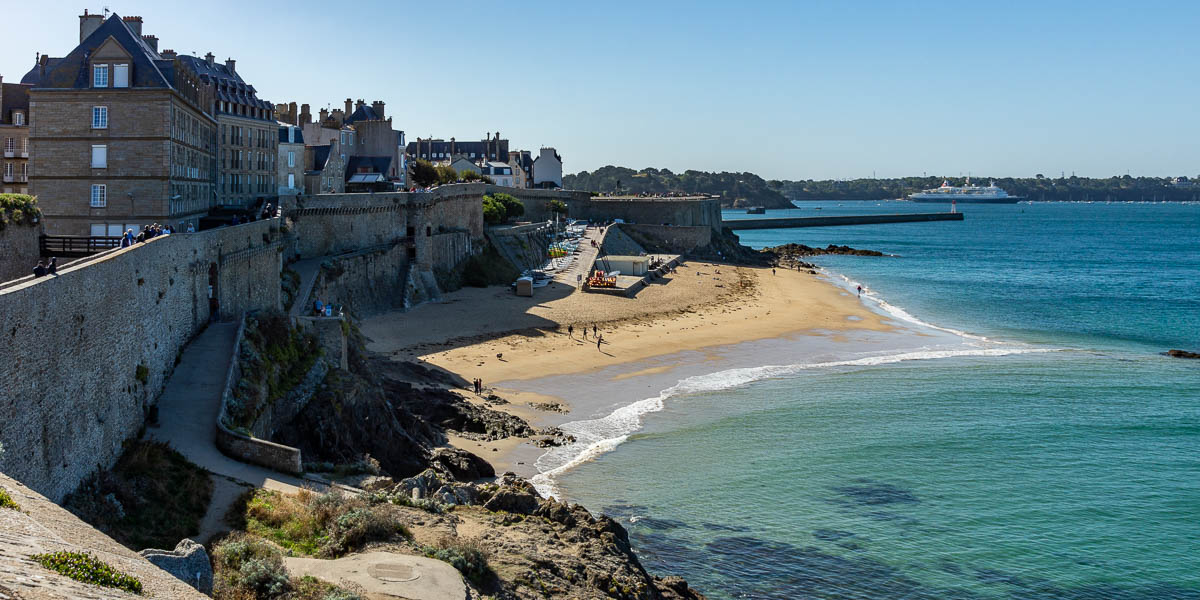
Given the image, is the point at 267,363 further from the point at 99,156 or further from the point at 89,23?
the point at 89,23

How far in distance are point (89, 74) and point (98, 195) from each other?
3.21m

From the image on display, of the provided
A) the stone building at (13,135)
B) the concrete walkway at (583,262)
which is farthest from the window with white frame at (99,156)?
the concrete walkway at (583,262)

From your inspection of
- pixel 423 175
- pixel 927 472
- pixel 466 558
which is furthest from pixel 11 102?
pixel 423 175

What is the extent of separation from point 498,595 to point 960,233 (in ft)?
473

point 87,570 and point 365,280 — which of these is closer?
point 87,570

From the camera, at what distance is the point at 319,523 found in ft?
53.8

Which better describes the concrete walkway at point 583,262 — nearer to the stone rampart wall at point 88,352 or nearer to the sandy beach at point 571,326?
the sandy beach at point 571,326

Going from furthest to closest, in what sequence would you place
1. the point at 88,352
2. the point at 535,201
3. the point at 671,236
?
the point at 671,236 < the point at 535,201 < the point at 88,352

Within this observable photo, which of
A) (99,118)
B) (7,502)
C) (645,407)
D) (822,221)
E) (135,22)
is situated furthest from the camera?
(822,221)

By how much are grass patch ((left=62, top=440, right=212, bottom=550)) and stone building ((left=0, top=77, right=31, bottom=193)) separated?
1756cm

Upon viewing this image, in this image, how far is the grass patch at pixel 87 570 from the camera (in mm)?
8461

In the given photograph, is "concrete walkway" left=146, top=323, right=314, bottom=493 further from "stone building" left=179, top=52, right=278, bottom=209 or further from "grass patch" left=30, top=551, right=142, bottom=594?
"stone building" left=179, top=52, right=278, bottom=209

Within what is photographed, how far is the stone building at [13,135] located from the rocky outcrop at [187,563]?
79.4 ft

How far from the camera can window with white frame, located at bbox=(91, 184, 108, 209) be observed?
27984 millimetres
